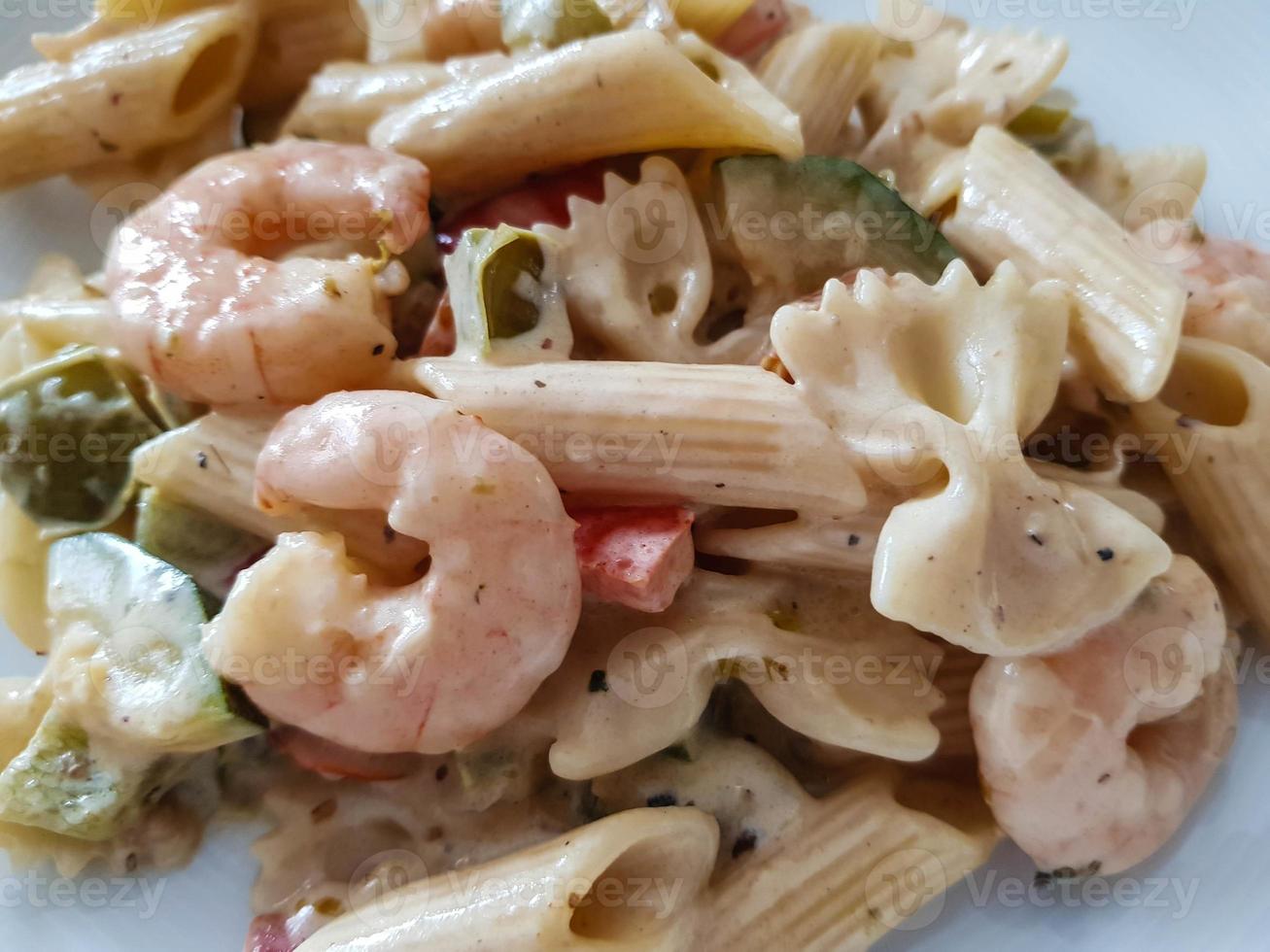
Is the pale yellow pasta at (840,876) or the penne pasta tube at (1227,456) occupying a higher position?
the penne pasta tube at (1227,456)

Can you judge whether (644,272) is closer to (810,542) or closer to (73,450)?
(810,542)

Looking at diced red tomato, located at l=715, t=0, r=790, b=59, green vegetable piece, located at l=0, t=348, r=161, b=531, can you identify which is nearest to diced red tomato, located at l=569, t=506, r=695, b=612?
green vegetable piece, located at l=0, t=348, r=161, b=531

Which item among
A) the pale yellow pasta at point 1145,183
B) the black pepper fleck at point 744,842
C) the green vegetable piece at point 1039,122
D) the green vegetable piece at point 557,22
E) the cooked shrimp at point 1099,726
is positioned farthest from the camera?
the green vegetable piece at point 1039,122

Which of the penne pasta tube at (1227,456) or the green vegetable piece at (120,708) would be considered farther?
the penne pasta tube at (1227,456)

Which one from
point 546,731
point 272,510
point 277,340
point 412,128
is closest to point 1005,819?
point 546,731

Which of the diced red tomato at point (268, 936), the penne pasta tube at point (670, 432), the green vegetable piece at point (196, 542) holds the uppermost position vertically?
the penne pasta tube at point (670, 432)

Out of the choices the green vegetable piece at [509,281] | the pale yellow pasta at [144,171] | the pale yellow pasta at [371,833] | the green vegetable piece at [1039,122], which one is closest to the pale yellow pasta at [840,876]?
the pale yellow pasta at [371,833]

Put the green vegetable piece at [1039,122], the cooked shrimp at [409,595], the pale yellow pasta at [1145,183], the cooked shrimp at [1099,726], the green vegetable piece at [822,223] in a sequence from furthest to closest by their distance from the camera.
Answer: the green vegetable piece at [1039,122] → the pale yellow pasta at [1145,183] → the green vegetable piece at [822,223] → the cooked shrimp at [1099,726] → the cooked shrimp at [409,595]

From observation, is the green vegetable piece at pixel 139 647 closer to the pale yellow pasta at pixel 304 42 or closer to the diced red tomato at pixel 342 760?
the diced red tomato at pixel 342 760

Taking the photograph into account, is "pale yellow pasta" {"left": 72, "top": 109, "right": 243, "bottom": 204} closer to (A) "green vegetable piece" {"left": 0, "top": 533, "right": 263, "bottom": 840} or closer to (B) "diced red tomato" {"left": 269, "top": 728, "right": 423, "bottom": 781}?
(A) "green vegetable piece" {"left": 0, "top": 533, "right": 263, "bottom": 840}
